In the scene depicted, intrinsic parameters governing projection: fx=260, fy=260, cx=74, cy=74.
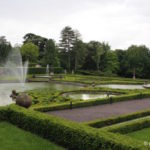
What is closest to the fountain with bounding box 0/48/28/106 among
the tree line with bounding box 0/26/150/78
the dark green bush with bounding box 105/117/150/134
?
the tree line with bounding box 0/26/150/78

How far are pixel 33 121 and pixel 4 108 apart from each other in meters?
2.06

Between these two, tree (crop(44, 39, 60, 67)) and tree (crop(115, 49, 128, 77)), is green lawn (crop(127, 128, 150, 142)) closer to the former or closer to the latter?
Answer: tree (crop(44, 39, 60, 67))

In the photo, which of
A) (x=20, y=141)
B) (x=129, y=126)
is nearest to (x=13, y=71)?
(x=129, y=126)

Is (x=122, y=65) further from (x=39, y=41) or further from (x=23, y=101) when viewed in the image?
(x=23, y=101)

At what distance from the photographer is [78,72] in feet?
168

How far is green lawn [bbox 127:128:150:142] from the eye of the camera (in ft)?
27.0

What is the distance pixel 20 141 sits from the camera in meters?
7.75

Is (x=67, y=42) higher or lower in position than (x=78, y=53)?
higher

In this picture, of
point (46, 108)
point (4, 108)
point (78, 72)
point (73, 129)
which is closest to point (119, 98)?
point (46, 108)

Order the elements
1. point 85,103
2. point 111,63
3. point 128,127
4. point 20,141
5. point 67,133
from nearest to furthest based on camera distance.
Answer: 1. point 67,133
2. point 20,141
3. point 128,127
4. point 85,103
5. point 111,63

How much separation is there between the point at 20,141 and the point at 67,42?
46506mm

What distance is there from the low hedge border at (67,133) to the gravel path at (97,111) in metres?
2.56

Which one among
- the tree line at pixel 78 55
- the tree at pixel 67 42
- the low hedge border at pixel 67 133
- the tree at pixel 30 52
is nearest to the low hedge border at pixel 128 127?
the low hedge border at pixel 67 133

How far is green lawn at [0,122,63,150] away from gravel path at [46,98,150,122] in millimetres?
3018
